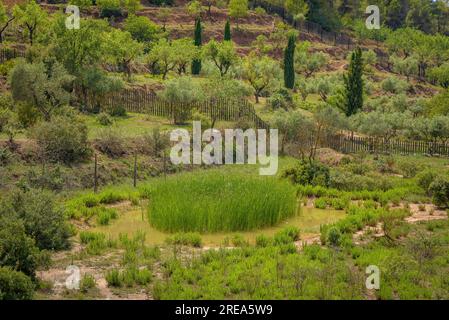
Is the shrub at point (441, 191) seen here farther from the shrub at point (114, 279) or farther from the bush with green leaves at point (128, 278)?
the shrub at point (114, 279)

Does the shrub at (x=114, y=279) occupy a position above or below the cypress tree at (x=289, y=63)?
below

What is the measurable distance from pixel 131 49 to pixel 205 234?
2684 centimetres

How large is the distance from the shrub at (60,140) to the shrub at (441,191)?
13.4 meters

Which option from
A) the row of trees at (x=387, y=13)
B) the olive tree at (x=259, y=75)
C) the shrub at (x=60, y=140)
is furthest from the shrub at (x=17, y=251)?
the row of trees at (x=387, y=13)

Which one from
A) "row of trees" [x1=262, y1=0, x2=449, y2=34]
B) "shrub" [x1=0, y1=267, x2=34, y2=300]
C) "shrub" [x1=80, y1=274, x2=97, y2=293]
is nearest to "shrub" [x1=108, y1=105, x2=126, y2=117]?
"shrub" [x1=80, y1=274, x2=97, y2=293]

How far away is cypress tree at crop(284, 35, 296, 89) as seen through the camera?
168ft

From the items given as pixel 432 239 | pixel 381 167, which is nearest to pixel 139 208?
pixel 432 239

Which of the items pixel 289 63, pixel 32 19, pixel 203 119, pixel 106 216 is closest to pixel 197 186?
pixel 106 216

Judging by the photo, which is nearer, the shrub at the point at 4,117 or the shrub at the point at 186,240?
the shrub at the point at 186,240

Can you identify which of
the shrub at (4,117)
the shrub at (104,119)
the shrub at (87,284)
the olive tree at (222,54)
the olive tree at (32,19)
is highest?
the olive tree at (32,19)

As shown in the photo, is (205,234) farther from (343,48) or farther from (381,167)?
(343,48)

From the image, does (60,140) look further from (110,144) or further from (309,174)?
(309,174)

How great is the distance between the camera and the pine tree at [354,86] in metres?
39.8

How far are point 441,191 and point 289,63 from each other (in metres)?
34.0
